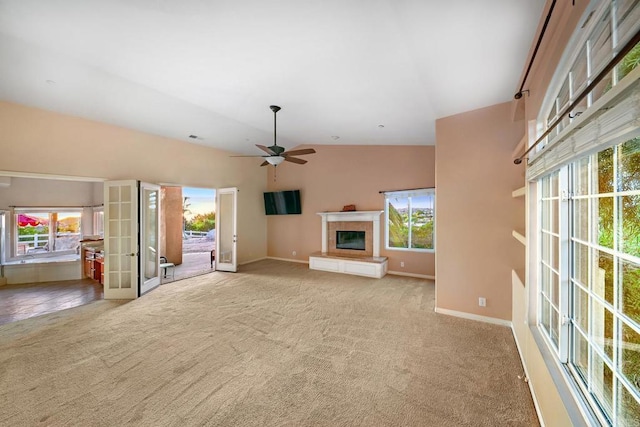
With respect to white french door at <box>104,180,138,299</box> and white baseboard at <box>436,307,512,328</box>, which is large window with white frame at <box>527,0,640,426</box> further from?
white french door at <box>104,180,138,299</box>

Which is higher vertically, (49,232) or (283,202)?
(283,202)

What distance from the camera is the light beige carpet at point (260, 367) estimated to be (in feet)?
6.41

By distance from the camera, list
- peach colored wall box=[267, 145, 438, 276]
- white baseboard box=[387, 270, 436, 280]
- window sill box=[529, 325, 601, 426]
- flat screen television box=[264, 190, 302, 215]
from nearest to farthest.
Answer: window sill box=[529, 325, 601, 426] < white baseboard box=[387, 270, 436, 280] < peach colored wall box=[267, 145, 438, 276] < flat screen television box=[264, 190, 302, 215]

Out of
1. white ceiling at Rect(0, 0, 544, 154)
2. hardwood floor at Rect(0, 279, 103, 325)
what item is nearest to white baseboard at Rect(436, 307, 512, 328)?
white ceiling at Rect(0, 0, 544, 154)

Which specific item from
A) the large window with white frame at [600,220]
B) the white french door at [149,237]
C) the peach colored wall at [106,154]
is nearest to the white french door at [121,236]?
the white french door at [149,237]

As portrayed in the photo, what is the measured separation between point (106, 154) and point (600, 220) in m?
6.57

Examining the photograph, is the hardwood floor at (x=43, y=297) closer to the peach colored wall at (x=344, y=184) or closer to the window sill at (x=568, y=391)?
the peach colored wall at (x=344, y=184)

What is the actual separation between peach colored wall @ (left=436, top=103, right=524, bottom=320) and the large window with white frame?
66.2 inches

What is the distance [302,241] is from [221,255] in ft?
7.93

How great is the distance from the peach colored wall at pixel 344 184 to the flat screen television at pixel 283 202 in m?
0.23

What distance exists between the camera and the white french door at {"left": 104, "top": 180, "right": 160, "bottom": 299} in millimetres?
4711

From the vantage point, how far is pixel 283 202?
26.1 ft

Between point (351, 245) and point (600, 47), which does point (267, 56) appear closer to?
point (600, 47)

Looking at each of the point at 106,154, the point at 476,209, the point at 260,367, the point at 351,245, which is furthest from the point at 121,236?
the point at 476,209
